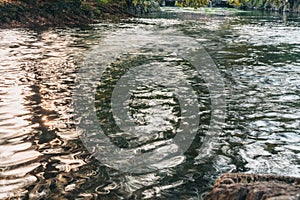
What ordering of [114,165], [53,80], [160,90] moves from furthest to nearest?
[53,80] → [160,90] → [114,165]

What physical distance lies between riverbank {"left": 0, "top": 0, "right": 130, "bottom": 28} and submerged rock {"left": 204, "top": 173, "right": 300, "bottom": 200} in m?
32.2

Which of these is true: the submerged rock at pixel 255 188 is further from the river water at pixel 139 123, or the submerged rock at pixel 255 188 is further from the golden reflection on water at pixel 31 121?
the golden reflection on water at pixel 31 121

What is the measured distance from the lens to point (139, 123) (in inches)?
392

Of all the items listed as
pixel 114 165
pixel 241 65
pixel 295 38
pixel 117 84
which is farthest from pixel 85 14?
pixel 114 165

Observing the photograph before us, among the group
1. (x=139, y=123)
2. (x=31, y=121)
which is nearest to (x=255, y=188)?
(x=139, y=123)

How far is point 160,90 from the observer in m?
13.5

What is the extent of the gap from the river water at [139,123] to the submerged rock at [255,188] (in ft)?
5.36

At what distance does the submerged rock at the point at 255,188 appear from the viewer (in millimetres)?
4133

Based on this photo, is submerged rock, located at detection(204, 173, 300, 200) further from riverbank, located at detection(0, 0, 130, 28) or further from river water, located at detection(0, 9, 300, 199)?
riverbank, located at detection(0, 0, 130, 28)

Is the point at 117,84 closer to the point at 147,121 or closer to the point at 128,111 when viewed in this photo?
the point at 128,111

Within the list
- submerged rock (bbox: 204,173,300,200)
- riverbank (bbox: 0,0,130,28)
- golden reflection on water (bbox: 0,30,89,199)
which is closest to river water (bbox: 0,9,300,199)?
golden reflection on water (bbox: 0,30,89,199)

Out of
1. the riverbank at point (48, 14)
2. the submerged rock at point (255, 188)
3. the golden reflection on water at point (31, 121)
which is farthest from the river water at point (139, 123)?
the riverbank at point (48, 14)

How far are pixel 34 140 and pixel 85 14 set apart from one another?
3788 cm

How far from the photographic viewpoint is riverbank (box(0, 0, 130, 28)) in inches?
1351
